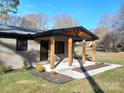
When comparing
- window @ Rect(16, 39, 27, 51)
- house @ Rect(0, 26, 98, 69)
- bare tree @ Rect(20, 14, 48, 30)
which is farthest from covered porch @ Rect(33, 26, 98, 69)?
bare tree @ Rect(20, 14, 48, 30)

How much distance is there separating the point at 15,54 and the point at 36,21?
32.8 m

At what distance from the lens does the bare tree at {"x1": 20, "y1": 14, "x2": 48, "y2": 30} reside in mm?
39500

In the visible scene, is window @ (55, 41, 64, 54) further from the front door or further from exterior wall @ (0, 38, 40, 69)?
exterior wall @ (0, 38, 40, 69)

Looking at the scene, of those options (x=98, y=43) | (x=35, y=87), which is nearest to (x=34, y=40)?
(x=35, y=87)

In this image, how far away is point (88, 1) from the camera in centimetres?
2439

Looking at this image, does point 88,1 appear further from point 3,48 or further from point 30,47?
point 3,48

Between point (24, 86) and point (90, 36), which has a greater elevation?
point (90, 36)

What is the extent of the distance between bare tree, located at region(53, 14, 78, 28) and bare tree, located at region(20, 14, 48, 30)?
12.9 ft

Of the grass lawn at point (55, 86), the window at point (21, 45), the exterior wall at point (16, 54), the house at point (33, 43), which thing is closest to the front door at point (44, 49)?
the house at point (33, 43)

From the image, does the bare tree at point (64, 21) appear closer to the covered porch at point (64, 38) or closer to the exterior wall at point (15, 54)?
the covered porch at point (64, 38)

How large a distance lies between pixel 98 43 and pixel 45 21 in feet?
61.0

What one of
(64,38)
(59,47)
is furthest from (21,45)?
(59,47)

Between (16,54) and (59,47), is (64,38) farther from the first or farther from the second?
(16,54)

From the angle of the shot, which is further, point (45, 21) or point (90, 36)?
point (45, 21)
